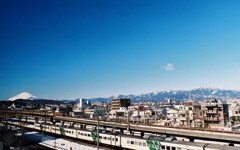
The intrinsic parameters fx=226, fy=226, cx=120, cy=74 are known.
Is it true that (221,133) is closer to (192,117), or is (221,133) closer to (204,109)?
(204,109)

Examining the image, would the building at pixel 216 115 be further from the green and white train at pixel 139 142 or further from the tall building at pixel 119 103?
the tall building at pixel 119 103

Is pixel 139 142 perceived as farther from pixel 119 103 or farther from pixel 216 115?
pixel 119 103

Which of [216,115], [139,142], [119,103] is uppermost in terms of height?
[216,115]

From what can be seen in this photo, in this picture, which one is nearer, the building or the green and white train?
the green and white train

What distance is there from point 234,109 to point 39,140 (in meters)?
86.3

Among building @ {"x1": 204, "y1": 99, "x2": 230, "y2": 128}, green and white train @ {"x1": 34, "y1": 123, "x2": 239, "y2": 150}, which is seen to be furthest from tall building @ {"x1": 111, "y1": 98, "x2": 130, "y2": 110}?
green and white train @ {"x1": 34, "y1": 123, "x2": 239, "y2": 150}


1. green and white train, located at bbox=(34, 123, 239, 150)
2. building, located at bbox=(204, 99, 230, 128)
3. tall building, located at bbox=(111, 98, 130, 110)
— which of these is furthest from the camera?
tall building, located at bbox=(111, 98, 130, 110)

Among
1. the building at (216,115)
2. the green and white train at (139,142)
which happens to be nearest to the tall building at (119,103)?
the building at (216,115)

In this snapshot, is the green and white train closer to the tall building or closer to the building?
the building

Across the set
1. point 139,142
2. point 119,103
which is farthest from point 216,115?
point 119,103

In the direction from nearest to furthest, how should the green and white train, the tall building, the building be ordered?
the green and white train, the building, the tall building

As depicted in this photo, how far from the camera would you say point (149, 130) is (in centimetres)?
5631

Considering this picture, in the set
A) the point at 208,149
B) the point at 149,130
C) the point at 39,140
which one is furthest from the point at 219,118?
the point at 39,140

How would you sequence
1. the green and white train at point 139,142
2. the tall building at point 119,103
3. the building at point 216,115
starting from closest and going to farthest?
the green and white train at point 139,142 < the building at point 216,115 < the tall building at point 119,103
